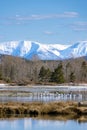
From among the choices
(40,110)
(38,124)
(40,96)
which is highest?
(40,110)

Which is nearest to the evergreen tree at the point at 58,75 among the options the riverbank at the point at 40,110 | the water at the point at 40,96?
the water at the point at 40,96

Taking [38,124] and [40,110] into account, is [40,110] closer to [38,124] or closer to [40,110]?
[40,110]

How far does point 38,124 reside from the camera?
4278 cm

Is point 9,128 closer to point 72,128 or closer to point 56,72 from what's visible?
point 72,128

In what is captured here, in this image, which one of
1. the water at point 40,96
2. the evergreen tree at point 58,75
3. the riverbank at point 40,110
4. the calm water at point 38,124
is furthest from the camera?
the evergreen tree at point 58,75

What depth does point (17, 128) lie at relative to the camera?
132ft

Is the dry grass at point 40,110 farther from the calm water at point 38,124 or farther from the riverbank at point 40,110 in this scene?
the calm water at point 38,124

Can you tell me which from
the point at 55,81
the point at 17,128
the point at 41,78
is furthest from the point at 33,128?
the point at 41,78

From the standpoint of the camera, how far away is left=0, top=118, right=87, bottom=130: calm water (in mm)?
40531

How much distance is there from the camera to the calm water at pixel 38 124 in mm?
40531

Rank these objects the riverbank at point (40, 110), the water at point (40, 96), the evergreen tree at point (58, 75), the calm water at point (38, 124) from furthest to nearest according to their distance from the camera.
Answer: the evergreen tree at point (58, 75) < the water at point (40, 96) < the riverbank at point (40, 110) < the calm water at point (38, 124)

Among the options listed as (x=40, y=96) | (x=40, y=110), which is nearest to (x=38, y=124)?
(x=40, y=110)

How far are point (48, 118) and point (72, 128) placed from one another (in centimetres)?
620

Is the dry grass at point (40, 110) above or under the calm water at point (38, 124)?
above
